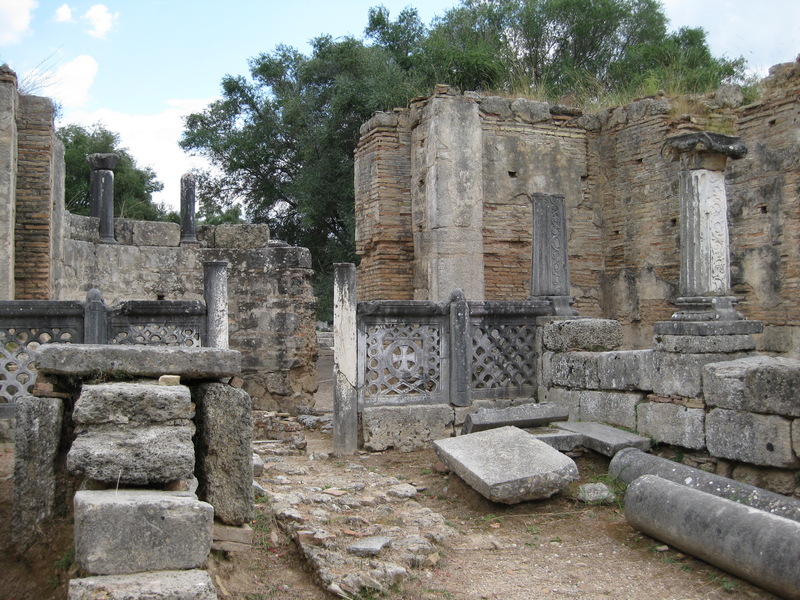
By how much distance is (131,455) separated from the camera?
314 cm

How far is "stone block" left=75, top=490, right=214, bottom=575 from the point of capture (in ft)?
9.15

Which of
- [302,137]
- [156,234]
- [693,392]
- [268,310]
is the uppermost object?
[302,137]

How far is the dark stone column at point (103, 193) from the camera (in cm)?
1363

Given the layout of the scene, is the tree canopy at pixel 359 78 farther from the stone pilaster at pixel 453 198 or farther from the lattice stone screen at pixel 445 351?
the lattice stone screen at pixel 445 351

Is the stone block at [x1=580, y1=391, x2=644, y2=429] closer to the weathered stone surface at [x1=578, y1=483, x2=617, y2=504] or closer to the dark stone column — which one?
the weathered stone surface at [x1=578, y1=483, x2=617, y2=504]

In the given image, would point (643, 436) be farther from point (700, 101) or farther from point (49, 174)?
point (49, 174)

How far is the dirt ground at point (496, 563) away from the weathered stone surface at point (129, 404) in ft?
2.02

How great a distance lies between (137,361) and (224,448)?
0.63 meters

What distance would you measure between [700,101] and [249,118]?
672 inches

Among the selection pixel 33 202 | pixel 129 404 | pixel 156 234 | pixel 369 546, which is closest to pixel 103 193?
pixel 156 234

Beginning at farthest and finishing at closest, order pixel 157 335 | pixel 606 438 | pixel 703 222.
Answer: pixel 157 335 → pixel 703 222 → pixel 606 438

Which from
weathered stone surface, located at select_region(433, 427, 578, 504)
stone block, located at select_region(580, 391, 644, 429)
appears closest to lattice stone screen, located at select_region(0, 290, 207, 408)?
weathered stone surface, located at select_region(433, 427, 578, 504)

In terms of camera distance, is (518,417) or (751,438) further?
(518,417)

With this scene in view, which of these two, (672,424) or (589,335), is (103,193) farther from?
(672,424)
